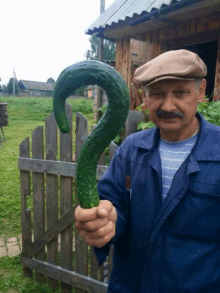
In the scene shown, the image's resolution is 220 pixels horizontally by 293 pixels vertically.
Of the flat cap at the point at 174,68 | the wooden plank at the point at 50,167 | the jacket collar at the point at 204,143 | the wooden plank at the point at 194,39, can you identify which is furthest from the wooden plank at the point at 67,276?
the wooden plank at the point at 194,39

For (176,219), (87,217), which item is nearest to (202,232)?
(176,219)

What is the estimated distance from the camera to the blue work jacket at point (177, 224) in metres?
1.39

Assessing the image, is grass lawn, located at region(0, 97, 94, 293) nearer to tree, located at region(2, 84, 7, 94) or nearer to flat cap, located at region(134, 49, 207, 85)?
flat cap, located at region(134, 49, 207, 85)

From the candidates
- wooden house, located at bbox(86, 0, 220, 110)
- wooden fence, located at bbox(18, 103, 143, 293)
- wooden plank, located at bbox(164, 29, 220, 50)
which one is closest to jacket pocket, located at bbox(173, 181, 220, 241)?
wooden fence, located at bbox(18, 103, 143, 293)

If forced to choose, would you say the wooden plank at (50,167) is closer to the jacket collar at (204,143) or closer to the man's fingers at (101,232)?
the jacket collar at (204,143)

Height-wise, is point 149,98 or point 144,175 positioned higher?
point 149,98

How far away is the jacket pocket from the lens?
1.38m

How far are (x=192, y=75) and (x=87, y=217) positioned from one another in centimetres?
88

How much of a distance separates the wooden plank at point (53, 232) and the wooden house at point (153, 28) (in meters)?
3.01

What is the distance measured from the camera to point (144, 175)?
155 centimetres

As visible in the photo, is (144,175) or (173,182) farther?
(144,175)

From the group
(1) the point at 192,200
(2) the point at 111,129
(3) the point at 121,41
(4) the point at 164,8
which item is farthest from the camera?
(3) the point at 121,41

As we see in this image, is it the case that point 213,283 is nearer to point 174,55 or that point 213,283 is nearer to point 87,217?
point 87,217

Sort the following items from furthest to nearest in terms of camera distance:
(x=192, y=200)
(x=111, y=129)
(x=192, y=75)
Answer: (x=192, y=200) < (x=192, y=75) < (x=111, y=129)
